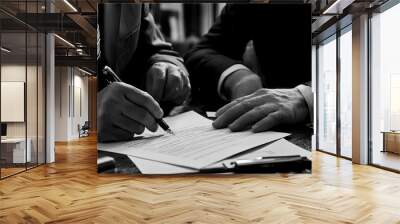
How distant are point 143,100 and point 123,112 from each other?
356 mm

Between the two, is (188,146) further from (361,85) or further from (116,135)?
(361,85)

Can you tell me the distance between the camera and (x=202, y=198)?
4.64m

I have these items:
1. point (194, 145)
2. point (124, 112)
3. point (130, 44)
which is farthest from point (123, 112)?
point (194, 145)

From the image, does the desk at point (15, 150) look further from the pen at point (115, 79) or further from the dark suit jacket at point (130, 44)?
the pen at point (115, 79)

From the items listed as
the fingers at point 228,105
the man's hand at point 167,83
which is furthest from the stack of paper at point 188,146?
the man's hand at point 167,83

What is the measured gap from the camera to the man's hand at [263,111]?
20.0ft

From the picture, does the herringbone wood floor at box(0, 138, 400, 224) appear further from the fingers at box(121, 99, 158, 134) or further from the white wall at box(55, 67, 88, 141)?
the white wall at box(55, 67, 88, 141)

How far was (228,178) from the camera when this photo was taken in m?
6.08

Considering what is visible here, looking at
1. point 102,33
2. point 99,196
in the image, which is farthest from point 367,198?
point 102,33

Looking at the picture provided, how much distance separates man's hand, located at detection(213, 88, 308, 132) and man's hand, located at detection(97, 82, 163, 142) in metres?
1.03

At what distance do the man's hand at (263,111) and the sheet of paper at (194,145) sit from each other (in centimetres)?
13

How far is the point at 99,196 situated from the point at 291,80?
3358 millimetres

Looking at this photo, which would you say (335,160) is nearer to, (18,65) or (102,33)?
(102,33)

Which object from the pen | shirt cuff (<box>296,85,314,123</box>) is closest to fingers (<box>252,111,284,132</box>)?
shirt cuff (<box>296,85,314,123</box>)
